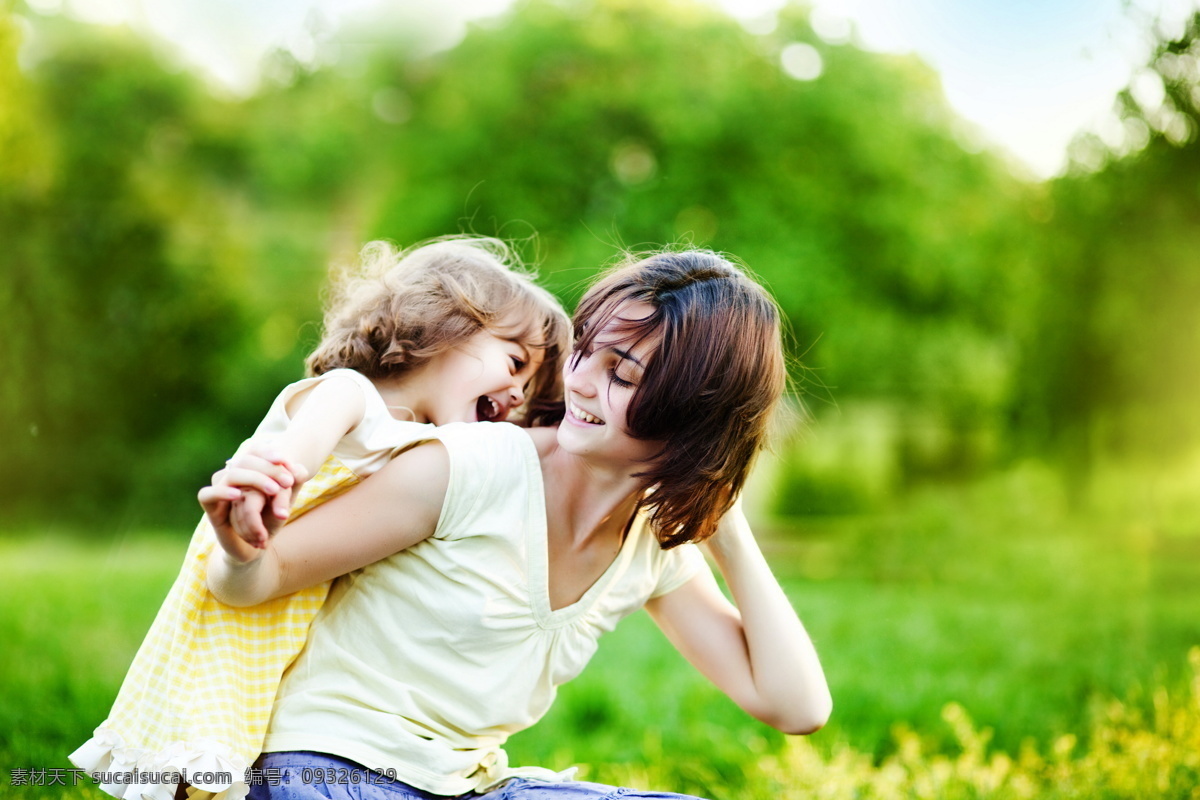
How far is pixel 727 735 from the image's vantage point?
3.84 meters

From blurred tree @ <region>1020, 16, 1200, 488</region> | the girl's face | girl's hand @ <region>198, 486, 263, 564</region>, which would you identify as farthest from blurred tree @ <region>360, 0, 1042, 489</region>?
girl's hand @ <region>198, 486, 263, 564</region>

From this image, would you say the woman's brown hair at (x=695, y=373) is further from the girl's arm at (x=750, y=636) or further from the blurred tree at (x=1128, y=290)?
the blurred tree at (x=1128, y=290)

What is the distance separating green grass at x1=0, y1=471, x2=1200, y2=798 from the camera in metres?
3.58

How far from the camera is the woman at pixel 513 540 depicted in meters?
1.61

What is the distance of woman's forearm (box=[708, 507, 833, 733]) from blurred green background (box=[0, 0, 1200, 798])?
530 cm

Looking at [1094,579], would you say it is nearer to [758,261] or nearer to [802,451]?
[802,451]

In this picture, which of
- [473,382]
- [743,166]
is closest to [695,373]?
[473,382]

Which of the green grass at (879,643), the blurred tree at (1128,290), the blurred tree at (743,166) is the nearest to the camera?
the green grass at (879,643)

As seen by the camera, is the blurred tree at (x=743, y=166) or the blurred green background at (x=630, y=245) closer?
the blurred green background at (x=630, y=245)

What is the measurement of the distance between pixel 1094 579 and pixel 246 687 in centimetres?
734

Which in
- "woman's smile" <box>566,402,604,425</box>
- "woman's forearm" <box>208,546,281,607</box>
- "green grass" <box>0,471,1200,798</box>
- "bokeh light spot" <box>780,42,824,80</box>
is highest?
"bokeh light spot" <box>780,42,824,80</box>

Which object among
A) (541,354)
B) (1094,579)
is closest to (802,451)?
(1094,579)

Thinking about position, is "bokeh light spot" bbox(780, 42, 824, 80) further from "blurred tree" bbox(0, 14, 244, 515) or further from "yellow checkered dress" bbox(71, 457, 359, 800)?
"yellow checkered dress" bbox(71, 457, 359, 800)

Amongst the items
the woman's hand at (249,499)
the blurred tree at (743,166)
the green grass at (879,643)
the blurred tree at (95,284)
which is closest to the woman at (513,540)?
the woman's hand at (249,499)
